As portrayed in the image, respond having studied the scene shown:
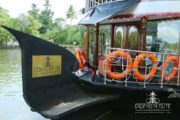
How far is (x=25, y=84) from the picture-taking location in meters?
6.56

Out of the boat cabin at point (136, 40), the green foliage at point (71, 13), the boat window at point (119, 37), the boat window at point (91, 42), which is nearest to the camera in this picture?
the boat cabin at point (136, 40)

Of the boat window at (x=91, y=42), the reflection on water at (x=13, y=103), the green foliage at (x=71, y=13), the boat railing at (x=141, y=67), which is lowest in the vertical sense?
the reflection on water at (x=13, y=103)

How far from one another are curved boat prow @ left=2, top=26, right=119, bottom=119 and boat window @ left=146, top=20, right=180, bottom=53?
208 cm

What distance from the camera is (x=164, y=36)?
8.30 meters

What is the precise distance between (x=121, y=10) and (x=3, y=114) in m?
3.98

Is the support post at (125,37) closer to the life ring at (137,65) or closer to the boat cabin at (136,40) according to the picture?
the boat cabin at (136,40)

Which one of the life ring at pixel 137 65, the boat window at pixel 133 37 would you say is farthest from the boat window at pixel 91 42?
the life ring at pixel 137 65

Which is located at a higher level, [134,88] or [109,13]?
[109,13]

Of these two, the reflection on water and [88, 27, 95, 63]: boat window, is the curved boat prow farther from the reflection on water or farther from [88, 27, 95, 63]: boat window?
[88, 27, 95, 63]: boat window

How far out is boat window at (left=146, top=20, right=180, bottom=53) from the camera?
313 inches

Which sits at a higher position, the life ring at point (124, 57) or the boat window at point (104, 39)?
the boat window at point (104, 39)

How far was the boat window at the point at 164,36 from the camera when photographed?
26.1ft

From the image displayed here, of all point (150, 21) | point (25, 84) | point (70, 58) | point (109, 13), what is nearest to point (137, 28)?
point (150, 21)

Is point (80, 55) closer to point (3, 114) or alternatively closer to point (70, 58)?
point (70, 58)
